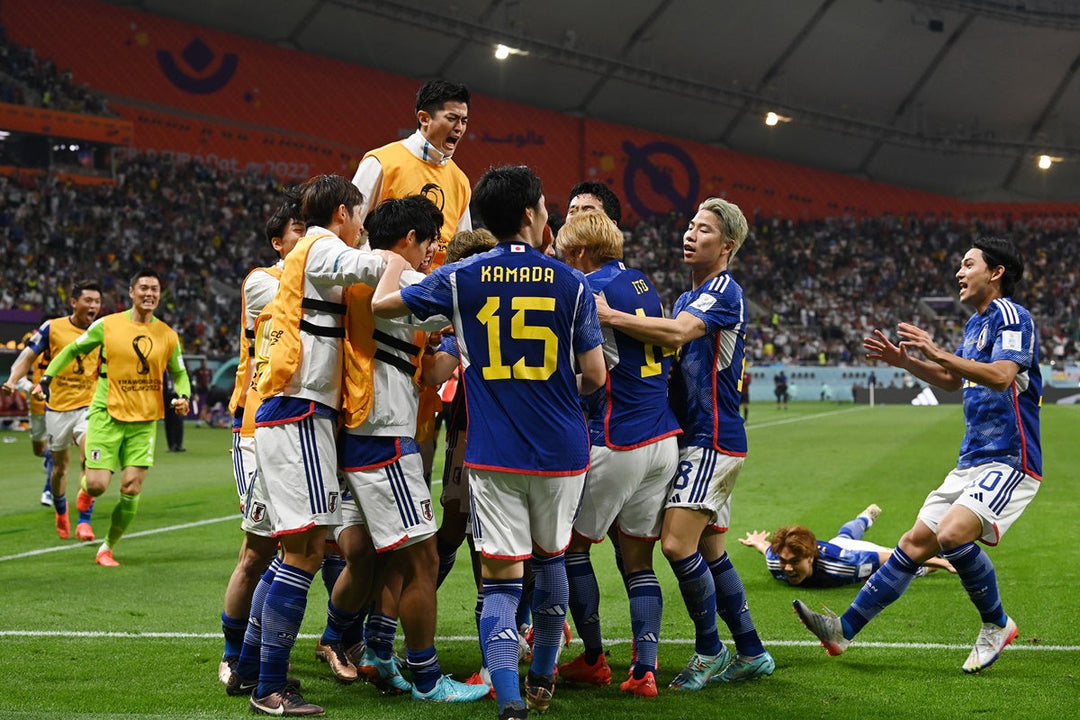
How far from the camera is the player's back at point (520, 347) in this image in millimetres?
4586

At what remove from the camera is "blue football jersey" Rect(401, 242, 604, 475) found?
459cm

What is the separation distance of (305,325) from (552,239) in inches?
76.3

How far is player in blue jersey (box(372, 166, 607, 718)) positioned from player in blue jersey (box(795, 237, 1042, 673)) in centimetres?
178

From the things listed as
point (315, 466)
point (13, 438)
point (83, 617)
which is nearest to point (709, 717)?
point (315, 466)

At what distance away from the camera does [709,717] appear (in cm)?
478

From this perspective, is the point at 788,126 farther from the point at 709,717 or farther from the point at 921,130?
the point at 709,717

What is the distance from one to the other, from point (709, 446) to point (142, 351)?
6075 mm

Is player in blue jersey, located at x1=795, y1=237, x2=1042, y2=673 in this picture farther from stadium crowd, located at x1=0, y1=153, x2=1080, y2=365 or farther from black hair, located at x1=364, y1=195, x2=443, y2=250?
stadium crowd, located at x1=0, y1=153, x2=1080, y2=365

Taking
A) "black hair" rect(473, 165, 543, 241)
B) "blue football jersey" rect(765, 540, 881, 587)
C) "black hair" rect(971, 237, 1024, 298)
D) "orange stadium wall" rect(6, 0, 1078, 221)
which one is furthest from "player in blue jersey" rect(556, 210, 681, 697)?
"orange stadium wall" rect(6, 0, 1078, 221)

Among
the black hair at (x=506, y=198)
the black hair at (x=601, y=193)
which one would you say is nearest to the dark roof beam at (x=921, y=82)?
the black hair at (x=601, y=193)

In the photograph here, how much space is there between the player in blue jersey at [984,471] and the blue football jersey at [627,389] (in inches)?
48.9

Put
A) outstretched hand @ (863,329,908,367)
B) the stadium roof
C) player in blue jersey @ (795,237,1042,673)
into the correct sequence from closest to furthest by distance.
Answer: player in blue jersey @ (795,237,1042,673), outstretched hand @ (863,329,908,367), the stadium roof

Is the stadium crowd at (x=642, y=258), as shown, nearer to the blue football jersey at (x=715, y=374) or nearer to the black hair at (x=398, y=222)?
the black hair at (x=398, y=222)

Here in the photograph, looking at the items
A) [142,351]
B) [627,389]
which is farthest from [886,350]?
[142,351]
